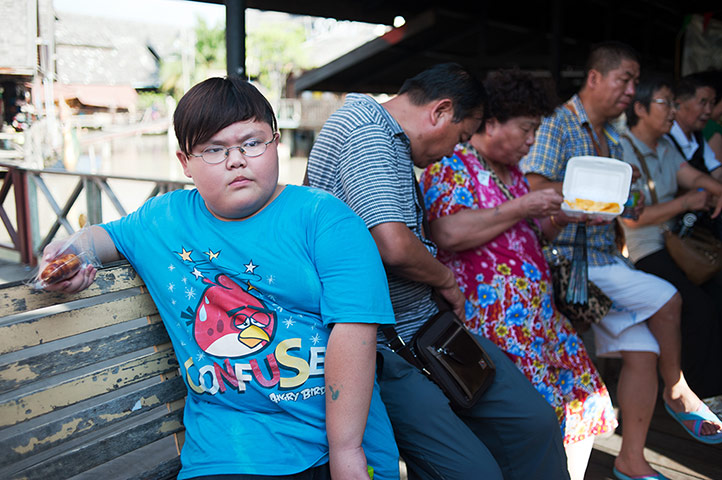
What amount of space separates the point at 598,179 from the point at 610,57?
76 centimetres

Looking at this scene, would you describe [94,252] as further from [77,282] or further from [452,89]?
[452,89]

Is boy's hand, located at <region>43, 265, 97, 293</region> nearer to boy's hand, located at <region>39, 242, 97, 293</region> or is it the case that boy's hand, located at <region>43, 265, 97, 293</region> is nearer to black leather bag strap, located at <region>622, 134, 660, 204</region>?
boy's hand, located at <region>39, 242, 97, 293</region>

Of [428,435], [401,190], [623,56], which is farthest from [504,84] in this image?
[428,435]

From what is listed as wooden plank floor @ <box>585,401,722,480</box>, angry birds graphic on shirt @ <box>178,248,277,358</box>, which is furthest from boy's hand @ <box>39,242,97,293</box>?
wooden plank floor @ <box>585,401,722,480</box>

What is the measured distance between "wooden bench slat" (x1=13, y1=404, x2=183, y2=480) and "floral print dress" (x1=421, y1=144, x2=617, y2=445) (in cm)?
111

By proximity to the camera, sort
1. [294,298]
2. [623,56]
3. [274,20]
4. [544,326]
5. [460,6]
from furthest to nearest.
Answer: [274,20] → [460,6] → [623,56] → [544,326] → [294,298]

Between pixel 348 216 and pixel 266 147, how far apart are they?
257 mm

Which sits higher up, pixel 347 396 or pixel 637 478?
pixel 347 396

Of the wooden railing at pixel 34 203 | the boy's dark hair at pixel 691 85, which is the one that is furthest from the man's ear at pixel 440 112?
the wooden railing at pixel 34 203

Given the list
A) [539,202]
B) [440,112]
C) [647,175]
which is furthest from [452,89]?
[647,175]

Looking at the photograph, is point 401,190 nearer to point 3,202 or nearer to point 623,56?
point 623,56

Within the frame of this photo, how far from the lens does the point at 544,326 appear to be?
7.41 ft

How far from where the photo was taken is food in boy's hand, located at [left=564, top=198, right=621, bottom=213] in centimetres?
232

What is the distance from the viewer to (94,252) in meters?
1.50
